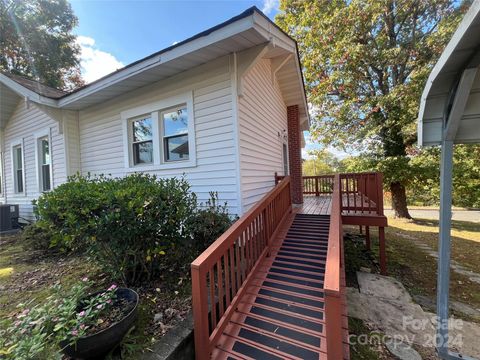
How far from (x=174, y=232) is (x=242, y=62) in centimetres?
327

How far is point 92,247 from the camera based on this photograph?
3.23 metres

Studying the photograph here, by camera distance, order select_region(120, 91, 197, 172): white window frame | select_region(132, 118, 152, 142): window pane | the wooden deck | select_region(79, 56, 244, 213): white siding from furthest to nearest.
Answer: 1. select_region(132, 118, 152, 142): window pane
2. select_region(120, 91, 197, 172): white window frame
3. select_region(79, 56, 244, 213): white siding
4. the wooden deck

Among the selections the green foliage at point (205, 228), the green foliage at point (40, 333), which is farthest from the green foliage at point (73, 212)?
the green foliage at point (205, 228)

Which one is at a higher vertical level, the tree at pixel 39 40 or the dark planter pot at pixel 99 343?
the tree at pixel 39 40

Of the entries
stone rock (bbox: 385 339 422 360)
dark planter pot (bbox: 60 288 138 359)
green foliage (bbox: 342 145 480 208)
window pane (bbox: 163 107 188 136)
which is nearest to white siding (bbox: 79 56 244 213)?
window pane (bbox: 163 107 188 136)

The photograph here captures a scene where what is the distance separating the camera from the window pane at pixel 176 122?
5.13 m

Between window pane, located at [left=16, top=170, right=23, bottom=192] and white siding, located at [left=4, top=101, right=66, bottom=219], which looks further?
window pane, located at [left=16, top=170, right=23, bottom=192]

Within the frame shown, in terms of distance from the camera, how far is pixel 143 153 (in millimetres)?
5867

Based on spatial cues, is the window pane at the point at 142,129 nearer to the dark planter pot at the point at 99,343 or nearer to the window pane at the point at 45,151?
the window pane at the point at 45,151

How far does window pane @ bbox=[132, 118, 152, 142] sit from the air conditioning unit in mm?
6245

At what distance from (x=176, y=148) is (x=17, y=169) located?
8053 mm

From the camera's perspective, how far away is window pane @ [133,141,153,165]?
18.9 feet

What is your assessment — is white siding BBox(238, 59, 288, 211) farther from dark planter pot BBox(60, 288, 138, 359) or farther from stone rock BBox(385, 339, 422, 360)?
stone rock BBox(385, 339, 422, 360)

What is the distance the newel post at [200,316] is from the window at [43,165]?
326 inches
